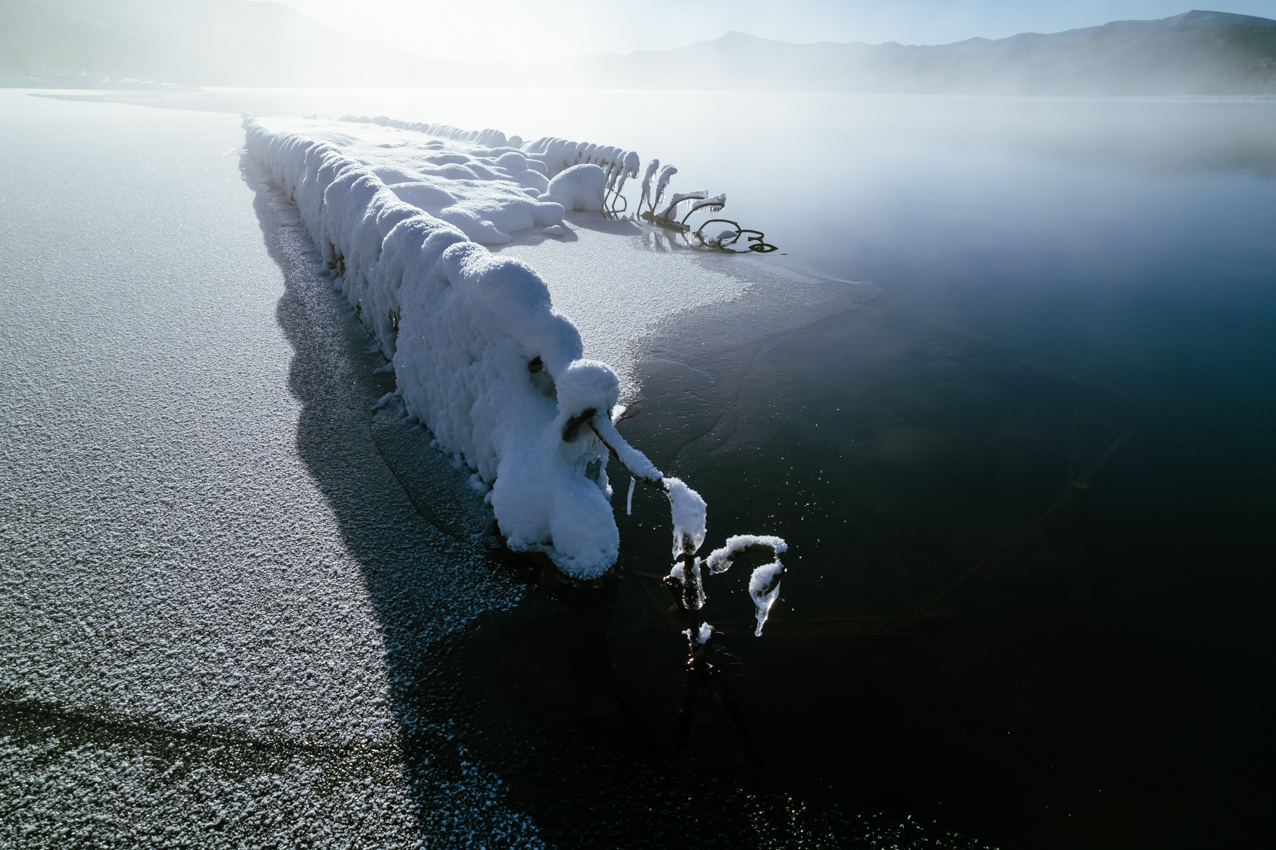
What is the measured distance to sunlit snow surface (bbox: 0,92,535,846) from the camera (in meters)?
1.99

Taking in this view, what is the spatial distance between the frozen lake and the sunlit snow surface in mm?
15

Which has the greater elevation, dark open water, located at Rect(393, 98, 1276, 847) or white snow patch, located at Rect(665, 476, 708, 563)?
white snow patch, located at Rect(665, 476, 708, 563)

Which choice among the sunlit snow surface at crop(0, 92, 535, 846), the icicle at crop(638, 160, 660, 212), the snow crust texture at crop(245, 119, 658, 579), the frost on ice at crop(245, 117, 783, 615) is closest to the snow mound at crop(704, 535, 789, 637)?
the frost on ice at crop(245, 117, 783, 615)

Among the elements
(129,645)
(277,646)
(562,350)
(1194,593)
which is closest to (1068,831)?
(1194,593)

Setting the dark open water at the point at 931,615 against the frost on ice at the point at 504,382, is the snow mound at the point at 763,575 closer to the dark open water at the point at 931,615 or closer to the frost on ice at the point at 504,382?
the frost on ice at the point at 504,382

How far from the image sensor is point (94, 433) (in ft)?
12.3

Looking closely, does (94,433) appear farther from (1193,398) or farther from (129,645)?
(1193,398)

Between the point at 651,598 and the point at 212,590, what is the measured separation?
6.96 feet

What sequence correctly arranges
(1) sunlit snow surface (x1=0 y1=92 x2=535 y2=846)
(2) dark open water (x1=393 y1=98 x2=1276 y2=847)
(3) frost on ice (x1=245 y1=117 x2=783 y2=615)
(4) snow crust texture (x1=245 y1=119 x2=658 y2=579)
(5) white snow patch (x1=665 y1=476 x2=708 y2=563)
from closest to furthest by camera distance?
(1) sunlit snow surface (x1=0 y1=92 x2=535 y2=846), (2) dark open water (x1=393 y1=98 x2=1276 y2=847), (5) white snow patch (x1=665 y1=476 x2=708 y2=563), (3) frost on ice (x1=245 y1=117 x2=783 y2=615), (4) snow crust texture (x1=245 y1=119 x2=658 y2=579)

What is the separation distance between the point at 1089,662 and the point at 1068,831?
3.22 ft

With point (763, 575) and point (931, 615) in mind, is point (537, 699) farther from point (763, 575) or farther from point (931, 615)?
point (931, 615)

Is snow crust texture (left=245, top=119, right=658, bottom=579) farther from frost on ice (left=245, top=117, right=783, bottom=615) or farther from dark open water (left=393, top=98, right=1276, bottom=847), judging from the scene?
dark open water (left=393, top=98, right=1276, bottom=847)

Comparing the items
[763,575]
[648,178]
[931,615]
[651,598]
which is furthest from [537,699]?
[648,178]

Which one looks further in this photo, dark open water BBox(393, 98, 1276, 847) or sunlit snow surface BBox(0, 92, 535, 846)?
dark open water BBox(393, 98, 1276, 847)
